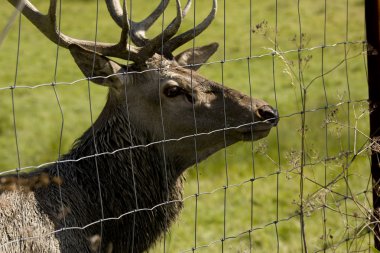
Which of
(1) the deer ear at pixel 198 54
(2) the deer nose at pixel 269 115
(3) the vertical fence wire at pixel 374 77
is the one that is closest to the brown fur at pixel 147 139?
(2) the deer nose at pixel 269 115

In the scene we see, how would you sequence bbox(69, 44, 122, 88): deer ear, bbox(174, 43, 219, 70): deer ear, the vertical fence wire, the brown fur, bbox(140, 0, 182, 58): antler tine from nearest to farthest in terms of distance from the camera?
1. bbox(69, 44, 122, 88): deer ear
2. the brown fur
3. bbox(140, 0, 182, 58): antler tine
4. the vertical fence wire
5. bbox(174, 43, 219, 70): deer ear

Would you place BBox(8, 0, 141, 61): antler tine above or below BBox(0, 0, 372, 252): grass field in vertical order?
above

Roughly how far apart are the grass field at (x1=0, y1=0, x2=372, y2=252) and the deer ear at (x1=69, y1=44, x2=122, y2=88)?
0.46 metres

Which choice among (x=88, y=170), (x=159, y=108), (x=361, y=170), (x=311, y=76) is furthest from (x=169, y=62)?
(x=311, y=76)

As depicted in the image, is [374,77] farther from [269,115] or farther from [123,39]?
[123,39]

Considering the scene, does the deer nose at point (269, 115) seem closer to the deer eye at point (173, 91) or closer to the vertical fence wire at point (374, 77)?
the deer eye at point (173, 91)

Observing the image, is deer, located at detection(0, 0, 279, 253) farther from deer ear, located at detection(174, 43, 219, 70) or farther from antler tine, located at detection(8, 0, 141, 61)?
deer ear, located at detection(174, 43, 219, 70)

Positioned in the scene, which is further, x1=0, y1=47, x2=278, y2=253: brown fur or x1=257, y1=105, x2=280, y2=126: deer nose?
x1=257, y1=105, x2=280, y2=126: deer nose

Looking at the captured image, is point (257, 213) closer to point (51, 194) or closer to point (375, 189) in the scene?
point (375, 189)

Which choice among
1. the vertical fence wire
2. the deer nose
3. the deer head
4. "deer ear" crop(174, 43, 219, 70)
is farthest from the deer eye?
the vertical fence wire

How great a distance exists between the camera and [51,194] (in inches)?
164

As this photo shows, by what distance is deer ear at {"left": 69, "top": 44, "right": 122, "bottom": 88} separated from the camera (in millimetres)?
4316

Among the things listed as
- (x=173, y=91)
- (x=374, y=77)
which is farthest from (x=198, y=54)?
(x=374, y=77)

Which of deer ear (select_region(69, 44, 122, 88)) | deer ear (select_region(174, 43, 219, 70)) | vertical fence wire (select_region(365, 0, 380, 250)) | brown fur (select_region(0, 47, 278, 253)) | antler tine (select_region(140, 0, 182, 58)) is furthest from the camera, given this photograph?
deer ear (select_region(174, 43, 219, 70))
